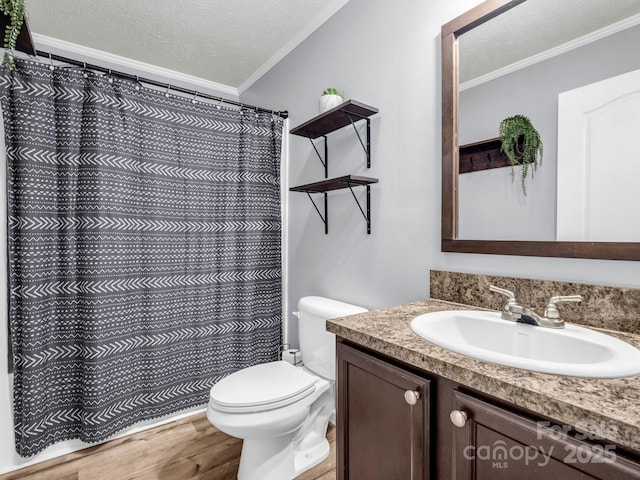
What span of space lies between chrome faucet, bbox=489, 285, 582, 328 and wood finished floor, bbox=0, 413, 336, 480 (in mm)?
1167

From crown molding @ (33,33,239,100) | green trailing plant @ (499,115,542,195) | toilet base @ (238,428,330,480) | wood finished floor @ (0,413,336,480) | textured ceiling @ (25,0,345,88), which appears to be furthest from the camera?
crown molding @ (33,33,239,100)

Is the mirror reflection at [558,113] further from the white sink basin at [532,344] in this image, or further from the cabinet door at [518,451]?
the cabinet door at [518,451]

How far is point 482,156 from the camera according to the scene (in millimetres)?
1174

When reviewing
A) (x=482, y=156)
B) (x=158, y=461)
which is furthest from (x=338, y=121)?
(x=158, y=461)

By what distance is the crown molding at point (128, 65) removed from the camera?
2.13 m

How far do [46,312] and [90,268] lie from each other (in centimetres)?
28

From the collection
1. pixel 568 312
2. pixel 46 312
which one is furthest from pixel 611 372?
pixel 46 312

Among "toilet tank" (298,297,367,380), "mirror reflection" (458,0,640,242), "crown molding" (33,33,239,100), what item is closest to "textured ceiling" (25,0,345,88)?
"crown molding" (33,33,239,100)

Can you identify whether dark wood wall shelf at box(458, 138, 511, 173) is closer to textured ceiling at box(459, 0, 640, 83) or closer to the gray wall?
the gray wall

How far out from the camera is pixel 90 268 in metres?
1.67

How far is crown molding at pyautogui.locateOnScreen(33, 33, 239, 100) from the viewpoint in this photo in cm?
213

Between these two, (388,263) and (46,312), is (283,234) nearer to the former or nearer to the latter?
(388,263)

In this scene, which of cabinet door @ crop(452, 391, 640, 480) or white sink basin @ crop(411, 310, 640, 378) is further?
white sink basin @ crop(411, 310, 640, 378)

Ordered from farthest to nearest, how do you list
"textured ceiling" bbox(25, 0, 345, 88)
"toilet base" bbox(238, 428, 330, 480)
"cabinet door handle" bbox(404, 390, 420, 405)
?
"textured ceiling" bbox(25, 0, 345, 88), "toilet base" bbox(238, 428, 330, 480), "cabinet door handle" bbox(404, 390, 420, 405)
